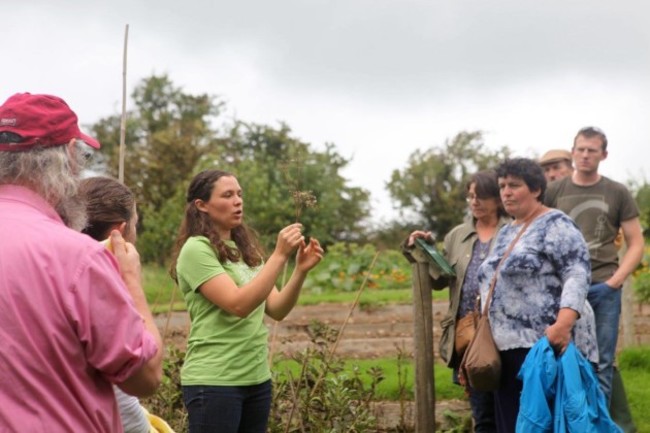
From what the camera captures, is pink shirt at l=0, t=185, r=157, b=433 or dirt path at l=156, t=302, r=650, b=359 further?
dirt path at l=156, t=302, r=650, b=359

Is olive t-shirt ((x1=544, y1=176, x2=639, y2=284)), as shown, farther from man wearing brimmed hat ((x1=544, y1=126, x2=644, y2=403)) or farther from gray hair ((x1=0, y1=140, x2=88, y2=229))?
gray hair ((x1=0, y1=140, x2=88, y2=229))

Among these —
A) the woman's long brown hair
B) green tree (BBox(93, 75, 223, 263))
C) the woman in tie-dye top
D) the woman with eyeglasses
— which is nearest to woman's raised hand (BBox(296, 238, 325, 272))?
the woman's long brown hair

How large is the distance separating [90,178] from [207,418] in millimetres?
1132

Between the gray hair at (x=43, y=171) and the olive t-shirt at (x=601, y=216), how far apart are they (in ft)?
12.8

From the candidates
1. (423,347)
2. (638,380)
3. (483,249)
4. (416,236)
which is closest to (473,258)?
(483,249)

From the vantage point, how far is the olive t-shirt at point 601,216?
18.2 feet

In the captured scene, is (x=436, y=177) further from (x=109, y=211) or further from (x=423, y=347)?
(x=109, y=211)

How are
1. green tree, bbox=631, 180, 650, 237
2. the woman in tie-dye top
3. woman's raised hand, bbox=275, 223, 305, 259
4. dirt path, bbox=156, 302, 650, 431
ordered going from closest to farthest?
woman's raised hand, bbox=275, 223, 305, 259, the woman in tie-dye top, dirt path, bbox=156, 302, 650, 431, green tree, bbox=631, 180, 650, 237

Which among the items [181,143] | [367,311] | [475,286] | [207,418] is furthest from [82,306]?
[181,143]

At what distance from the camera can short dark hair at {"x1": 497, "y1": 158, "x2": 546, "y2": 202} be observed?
4.79 m

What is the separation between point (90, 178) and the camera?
3094 millimetres

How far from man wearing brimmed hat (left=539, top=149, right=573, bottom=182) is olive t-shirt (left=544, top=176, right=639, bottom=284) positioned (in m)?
0.53

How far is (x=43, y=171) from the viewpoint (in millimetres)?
2229

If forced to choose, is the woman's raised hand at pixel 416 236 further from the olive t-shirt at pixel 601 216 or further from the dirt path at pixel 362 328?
the dirt path at pixel 362 328
